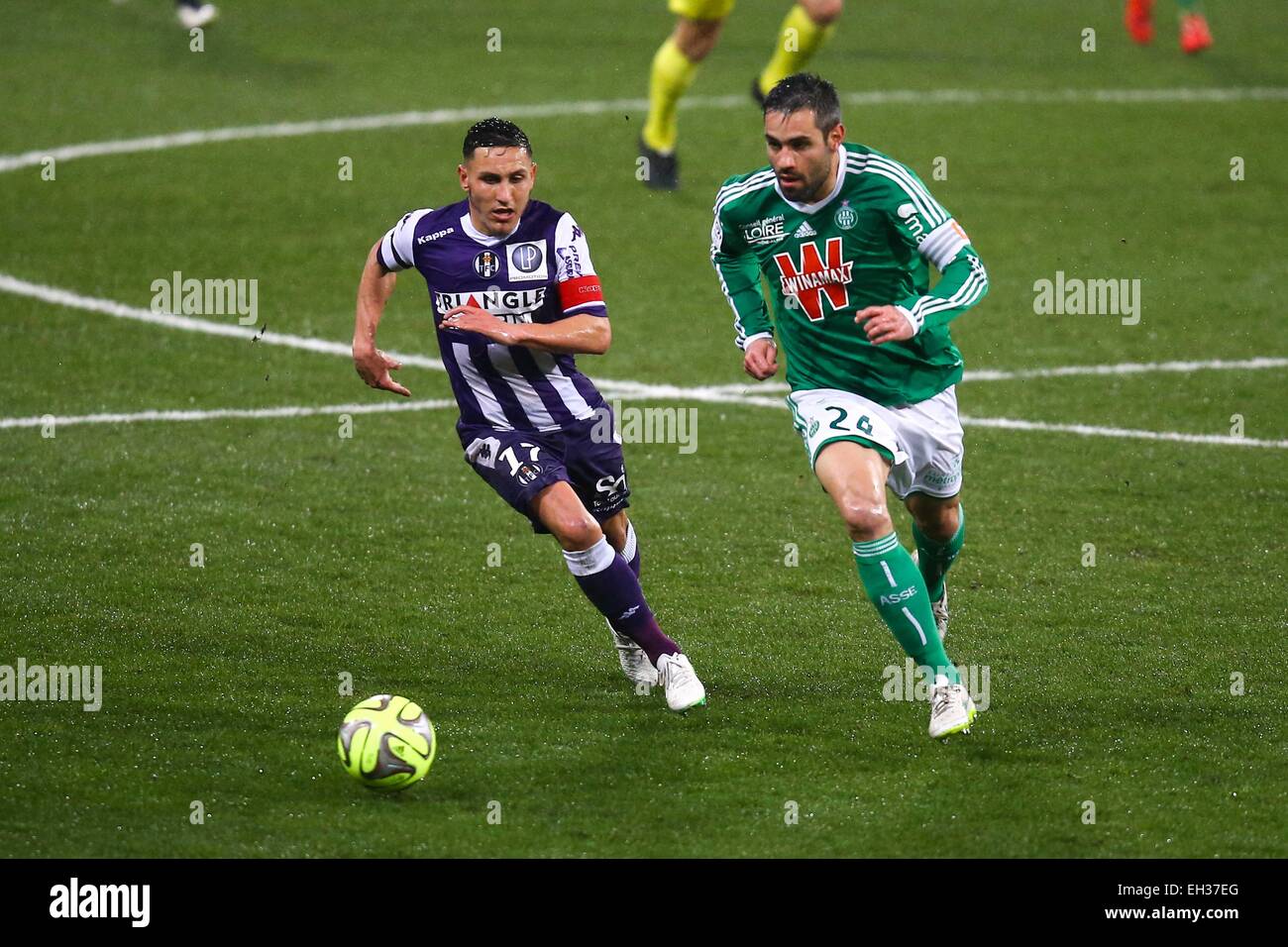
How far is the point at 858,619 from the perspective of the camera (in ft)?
24.7

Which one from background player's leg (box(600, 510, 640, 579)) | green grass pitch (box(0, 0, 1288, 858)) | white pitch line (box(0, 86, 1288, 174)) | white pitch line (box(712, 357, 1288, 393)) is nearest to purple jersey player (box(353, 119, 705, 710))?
background player's leg (box(600, 510, 640, 579))

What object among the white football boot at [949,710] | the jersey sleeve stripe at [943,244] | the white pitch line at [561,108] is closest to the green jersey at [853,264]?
the jersey sleeve stripe at [943,244]

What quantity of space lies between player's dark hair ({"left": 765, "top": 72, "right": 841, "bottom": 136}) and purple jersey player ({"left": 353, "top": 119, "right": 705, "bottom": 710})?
3.03ft

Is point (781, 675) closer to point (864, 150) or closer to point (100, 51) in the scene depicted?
point (864, 150)

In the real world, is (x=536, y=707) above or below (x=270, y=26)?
below

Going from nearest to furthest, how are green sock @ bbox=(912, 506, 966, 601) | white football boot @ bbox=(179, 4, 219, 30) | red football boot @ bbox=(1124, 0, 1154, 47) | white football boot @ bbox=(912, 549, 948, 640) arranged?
1. green sock @ bbox=(912, 506, 966, 601)
2. white football boot @ bbox=(912, 549, 948, 640)
3. white football boot @ bbox=(179, 4, 219, 30)
4. red football boot @ bbox=(1124, 0, 1154, 47)

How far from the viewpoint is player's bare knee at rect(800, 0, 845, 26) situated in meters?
13.4

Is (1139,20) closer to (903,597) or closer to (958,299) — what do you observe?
(958,299)

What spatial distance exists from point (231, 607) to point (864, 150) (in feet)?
10.7

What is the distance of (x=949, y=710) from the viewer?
6125 mm

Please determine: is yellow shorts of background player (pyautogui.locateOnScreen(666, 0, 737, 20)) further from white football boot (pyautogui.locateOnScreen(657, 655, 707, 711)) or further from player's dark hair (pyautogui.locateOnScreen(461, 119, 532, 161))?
white football boot (pyautogui.locateOnScreen(657, 655, 707, 711))

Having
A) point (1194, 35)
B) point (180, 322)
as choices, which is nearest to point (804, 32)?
point (180, 322)

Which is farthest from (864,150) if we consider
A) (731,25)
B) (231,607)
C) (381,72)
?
(731,25)

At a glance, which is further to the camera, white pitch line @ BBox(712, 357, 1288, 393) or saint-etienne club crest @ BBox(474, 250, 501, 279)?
white pitch line @ BBox(712, 357, 1288, 393)
